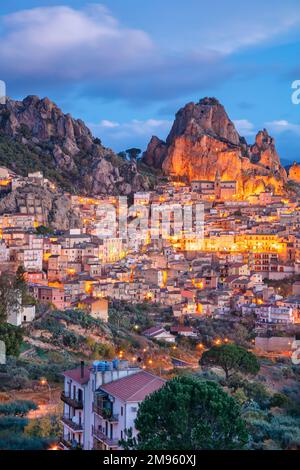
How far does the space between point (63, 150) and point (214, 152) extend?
8.30 m

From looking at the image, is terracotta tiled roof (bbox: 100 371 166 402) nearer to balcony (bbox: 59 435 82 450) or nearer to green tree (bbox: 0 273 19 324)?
balcony (bbox: 59 435 82 450)

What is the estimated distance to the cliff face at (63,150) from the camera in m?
33.2

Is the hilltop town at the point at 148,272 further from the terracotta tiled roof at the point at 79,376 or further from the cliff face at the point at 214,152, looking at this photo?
the cliff face at the point at 214,152

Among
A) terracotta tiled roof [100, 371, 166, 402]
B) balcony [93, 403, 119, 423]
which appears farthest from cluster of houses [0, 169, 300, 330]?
balcony [93, 403, 119, 423]

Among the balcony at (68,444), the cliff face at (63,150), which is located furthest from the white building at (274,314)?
the cliff face at (63,150)

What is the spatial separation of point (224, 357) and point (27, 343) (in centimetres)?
A: 366

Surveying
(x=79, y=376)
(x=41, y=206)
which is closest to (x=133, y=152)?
(x=41, y=206)

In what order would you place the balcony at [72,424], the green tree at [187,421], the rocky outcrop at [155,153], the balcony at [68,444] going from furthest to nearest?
1. the rocky outcrop at [155,153]
2. the balcony at [72,424]
3. the balcony at [68,444]
4. the green tree at [187,421]

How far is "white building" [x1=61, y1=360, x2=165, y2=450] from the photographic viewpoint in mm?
6145

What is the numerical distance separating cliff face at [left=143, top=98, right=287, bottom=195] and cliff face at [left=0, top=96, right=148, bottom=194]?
3959 millimetres

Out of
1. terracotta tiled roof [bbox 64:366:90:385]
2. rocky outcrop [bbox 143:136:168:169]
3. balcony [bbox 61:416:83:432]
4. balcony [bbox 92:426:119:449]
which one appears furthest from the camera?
rocky outcrop [bbox 143:136:168:169]

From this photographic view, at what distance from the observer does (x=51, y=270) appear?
21.6m

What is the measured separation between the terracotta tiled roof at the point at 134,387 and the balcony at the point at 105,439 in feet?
1.13

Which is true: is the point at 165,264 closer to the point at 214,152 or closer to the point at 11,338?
the point at 11,338
